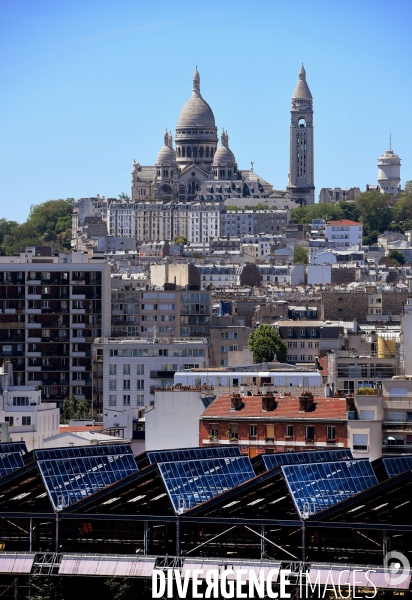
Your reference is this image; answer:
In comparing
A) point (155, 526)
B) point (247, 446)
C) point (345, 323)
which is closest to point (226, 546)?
point (155, 526)

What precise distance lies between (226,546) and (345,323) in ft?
284

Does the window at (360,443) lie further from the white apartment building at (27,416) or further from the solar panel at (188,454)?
the white apartment building at (27,416)

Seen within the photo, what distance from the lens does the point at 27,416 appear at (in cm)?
8550

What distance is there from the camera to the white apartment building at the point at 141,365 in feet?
344

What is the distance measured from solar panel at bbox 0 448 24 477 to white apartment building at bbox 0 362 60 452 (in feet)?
69.9

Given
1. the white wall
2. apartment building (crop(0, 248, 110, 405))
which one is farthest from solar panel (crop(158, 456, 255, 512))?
apartment building (crop(0, 248, 110, 405))

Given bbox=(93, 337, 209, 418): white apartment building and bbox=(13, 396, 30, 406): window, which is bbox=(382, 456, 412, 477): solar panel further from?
bbox=(93, 337, 209, 418): white apartment building

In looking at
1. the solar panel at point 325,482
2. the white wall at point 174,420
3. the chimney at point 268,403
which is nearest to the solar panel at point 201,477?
the solar panel at point 325,482

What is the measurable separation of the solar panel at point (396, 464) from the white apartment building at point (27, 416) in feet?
A: 79.6

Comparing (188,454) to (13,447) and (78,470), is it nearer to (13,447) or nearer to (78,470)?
(78,470)

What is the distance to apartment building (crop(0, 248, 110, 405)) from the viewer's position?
403 ft

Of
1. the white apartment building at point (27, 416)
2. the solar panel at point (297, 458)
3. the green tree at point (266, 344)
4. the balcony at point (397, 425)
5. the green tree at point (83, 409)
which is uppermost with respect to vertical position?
the green tree at point (266, 344)

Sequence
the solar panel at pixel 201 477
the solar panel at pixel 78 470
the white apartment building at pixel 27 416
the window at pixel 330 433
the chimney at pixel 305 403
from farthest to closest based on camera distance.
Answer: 1. the white apartment building at pixel 27 416
2. the chimney at pixel 305 403
3. the window at pixel 330 433
4. the solar panel at pixel 78 470
5. the solar panel at pixel 201 477

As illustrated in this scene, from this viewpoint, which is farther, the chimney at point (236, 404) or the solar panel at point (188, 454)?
the chimney at point (236, 404)
